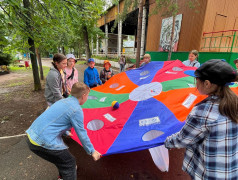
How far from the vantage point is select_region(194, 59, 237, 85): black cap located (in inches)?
39.2

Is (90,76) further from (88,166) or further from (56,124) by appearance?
(56,124)

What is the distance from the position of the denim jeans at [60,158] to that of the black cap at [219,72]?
5.22 ft

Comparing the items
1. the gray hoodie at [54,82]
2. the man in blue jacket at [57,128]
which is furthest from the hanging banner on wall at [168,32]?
the man in blue jacket at [57,128]

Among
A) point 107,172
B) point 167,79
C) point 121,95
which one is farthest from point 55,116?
point 167,79

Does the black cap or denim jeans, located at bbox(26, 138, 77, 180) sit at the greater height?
A: the black cap

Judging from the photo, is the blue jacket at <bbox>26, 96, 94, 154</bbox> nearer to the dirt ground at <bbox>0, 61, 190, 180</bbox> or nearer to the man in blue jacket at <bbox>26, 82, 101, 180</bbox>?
the man in blue jacket at <bbox>26, 82, 101, 180</bbox>

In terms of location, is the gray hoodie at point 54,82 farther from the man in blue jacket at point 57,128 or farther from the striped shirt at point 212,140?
the striped shirt at point 212,140

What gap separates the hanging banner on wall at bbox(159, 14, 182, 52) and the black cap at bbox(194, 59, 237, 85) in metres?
10.4

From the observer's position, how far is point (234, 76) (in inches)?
39.0

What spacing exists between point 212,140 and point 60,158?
58.3 inches

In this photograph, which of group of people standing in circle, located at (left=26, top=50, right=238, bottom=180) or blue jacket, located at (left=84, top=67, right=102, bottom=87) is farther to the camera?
blue jacket, located at (left=84, top=67, right=102, bottom=87)

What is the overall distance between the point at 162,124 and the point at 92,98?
5.64ft

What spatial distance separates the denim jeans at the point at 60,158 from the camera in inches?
57.8

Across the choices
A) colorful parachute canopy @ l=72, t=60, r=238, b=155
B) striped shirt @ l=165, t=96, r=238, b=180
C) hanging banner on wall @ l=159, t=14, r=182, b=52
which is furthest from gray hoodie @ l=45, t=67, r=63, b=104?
hanging banner on wall @ l=159, t=14, r=182, b=52
